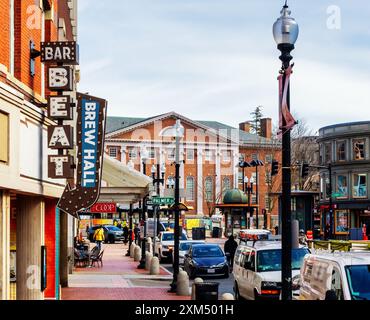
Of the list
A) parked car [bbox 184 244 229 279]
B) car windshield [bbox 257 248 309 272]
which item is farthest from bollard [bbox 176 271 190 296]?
parked car [bbox 184 244 229 279]

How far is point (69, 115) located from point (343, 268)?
18.9 ft

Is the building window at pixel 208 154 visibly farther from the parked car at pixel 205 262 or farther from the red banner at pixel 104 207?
the parked car at pixel 205 262

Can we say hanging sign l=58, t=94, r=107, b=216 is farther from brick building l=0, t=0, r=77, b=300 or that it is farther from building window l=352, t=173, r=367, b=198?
building window l=352, t=173, r=367, b=198

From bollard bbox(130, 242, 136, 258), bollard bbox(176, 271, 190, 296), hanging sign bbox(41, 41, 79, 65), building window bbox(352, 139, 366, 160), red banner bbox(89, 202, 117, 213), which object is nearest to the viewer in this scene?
hanging sign bbox(41, 41, 79, 65)

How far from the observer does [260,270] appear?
19.0 m

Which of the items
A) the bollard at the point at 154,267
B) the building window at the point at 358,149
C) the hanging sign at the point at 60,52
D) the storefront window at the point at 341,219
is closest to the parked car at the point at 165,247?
the bollard at the point at 154,267

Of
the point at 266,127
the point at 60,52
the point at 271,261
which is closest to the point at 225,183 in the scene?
the point at 266,127

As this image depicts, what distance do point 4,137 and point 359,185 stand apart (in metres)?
64.9

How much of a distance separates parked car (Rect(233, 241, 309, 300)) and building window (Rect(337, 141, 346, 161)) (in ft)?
178

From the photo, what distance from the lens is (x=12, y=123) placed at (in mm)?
11578

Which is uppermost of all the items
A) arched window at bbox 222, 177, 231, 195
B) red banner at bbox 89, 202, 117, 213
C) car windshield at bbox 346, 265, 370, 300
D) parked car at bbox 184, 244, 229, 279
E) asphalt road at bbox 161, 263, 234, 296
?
arched window at bbox 222, 177, 231, 195

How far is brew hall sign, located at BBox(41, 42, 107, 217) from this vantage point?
45.2ft

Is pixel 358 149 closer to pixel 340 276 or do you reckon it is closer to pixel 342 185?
pixel 342 185

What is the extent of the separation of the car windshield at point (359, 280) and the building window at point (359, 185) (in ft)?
205
